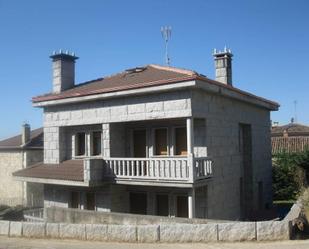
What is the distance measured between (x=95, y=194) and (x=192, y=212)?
188 inches

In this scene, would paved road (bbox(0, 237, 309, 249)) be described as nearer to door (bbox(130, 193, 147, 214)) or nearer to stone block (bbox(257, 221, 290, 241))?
stone block (bbox(257, 221, 290, 241))

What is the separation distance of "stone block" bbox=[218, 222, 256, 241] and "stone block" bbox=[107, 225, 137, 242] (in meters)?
2.06

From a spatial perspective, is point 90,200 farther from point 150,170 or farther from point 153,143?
point 150,170

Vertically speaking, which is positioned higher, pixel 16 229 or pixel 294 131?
pixel 294 131

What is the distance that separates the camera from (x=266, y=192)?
21.1m

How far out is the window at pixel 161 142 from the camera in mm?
15799

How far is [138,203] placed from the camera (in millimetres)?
16547

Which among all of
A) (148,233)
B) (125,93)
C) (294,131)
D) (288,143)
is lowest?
(148,233)

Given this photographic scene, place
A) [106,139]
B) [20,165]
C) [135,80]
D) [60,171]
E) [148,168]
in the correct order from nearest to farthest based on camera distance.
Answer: [148,168], [135,80], [106,139], [60,171], [20,165]

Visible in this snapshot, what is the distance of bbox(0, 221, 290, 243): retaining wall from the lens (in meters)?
8.83

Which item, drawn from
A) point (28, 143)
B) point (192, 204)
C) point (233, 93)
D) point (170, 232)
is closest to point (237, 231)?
point (170, 232)

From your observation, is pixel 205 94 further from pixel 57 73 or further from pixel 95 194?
pixel 57 73

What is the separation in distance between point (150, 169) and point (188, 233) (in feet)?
16.6

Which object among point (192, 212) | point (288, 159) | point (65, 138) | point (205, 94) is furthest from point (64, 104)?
point (288, 159)
